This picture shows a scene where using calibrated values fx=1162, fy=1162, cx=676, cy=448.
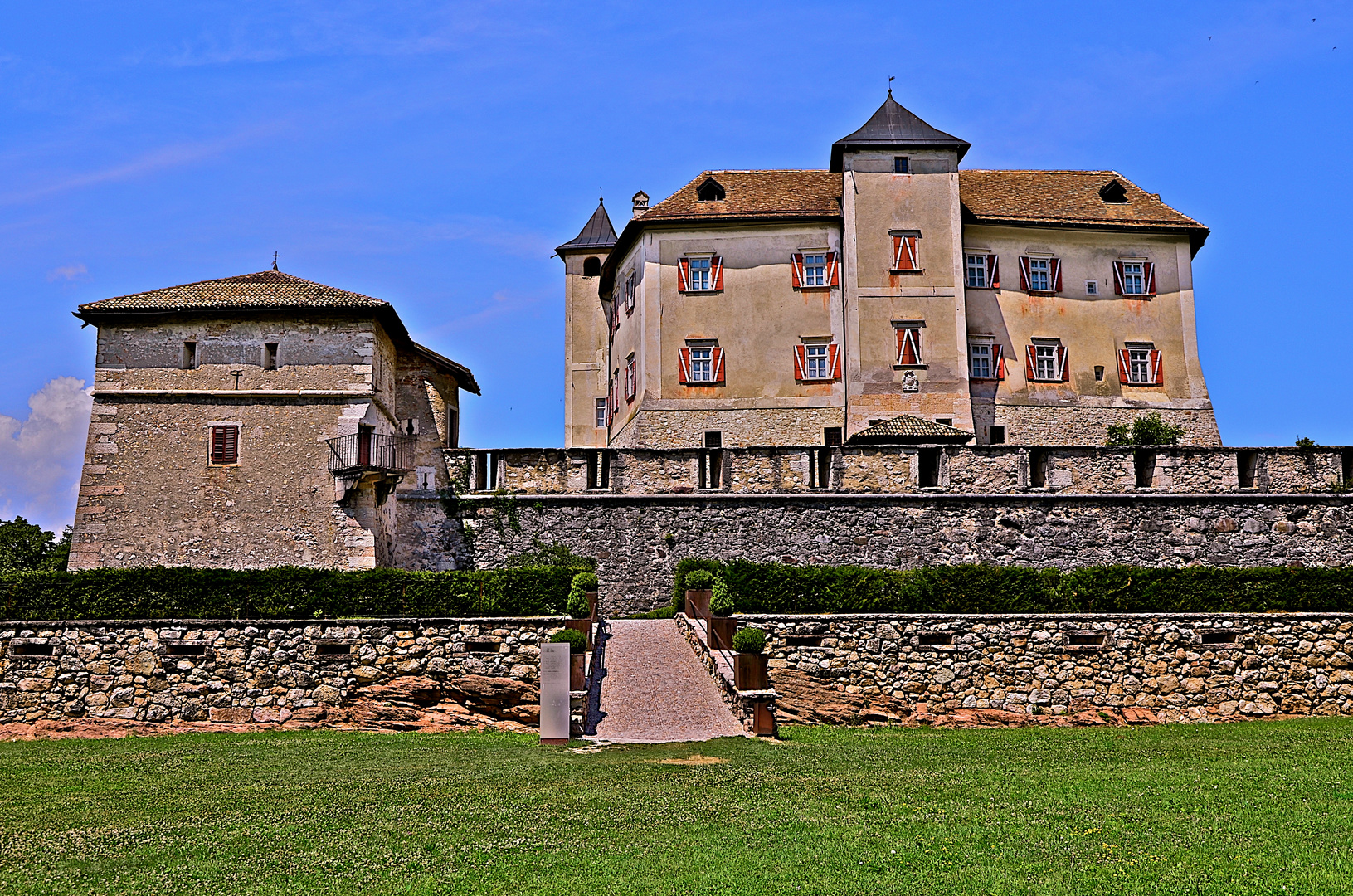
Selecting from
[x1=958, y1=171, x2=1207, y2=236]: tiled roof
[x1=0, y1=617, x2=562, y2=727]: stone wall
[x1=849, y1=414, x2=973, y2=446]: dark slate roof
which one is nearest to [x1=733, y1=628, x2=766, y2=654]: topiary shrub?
[x1=0, y1=617, x2=562, y2=727]: stone wall

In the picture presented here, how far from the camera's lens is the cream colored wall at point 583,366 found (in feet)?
137

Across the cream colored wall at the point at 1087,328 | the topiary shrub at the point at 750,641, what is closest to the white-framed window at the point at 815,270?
the cream colored wall at the point at 1087,328

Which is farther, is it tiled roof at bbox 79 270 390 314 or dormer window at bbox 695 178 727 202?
dormer window at bbox 695 178 727 202

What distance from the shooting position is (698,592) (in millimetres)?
21828

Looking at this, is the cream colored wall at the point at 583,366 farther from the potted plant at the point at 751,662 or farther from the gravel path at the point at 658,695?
the potted plant at the point at 751,662

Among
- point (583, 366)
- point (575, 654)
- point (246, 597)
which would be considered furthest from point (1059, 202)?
point (246, 597)

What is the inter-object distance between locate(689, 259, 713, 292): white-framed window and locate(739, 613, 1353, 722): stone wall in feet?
59.4

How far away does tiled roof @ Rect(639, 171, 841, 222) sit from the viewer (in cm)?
3509

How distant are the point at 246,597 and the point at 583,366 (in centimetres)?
2425

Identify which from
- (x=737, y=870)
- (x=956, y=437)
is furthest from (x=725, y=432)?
(x=737, y=870)

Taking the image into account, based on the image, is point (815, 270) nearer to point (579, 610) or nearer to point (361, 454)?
point (361, 454)

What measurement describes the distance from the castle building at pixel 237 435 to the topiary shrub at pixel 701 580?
8.50 m

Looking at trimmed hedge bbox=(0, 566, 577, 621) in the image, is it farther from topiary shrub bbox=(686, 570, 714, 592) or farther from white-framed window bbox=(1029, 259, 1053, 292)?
white-framed window bbox=(1029, 259, 1053, 292)

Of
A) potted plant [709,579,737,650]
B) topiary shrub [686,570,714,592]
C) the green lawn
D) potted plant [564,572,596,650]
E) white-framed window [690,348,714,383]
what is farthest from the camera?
white-framed window [690,348,714,383]
